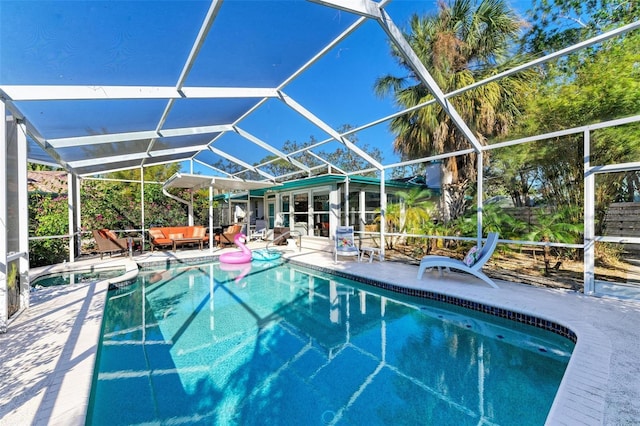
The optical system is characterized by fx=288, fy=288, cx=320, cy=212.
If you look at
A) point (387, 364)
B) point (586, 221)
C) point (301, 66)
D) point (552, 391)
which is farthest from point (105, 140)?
point (586, 221)

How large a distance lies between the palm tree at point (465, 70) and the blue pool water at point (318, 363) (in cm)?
609

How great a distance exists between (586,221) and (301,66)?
6.16m

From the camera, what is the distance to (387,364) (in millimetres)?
3691

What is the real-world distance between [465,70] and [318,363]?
9138 millimetres

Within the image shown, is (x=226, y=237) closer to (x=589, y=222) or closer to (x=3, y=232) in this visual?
(x=3, y=232)

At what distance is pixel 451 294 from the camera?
5.57 m

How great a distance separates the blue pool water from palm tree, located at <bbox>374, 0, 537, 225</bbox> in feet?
20.0

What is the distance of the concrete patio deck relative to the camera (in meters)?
2.32

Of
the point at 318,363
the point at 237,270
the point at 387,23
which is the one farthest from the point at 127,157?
the point at 318,363

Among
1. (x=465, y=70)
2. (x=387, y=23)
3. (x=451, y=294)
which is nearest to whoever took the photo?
(x=387, y=23)

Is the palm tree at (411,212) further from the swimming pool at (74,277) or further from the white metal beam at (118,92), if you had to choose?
the swimming pool at (74,277)

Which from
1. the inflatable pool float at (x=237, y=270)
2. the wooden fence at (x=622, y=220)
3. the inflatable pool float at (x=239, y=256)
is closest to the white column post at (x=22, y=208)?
the inflatable pool float at (x=237, y=270)

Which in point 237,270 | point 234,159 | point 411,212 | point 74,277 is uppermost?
point 234,159

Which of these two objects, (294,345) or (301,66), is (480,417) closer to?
(294,345)
